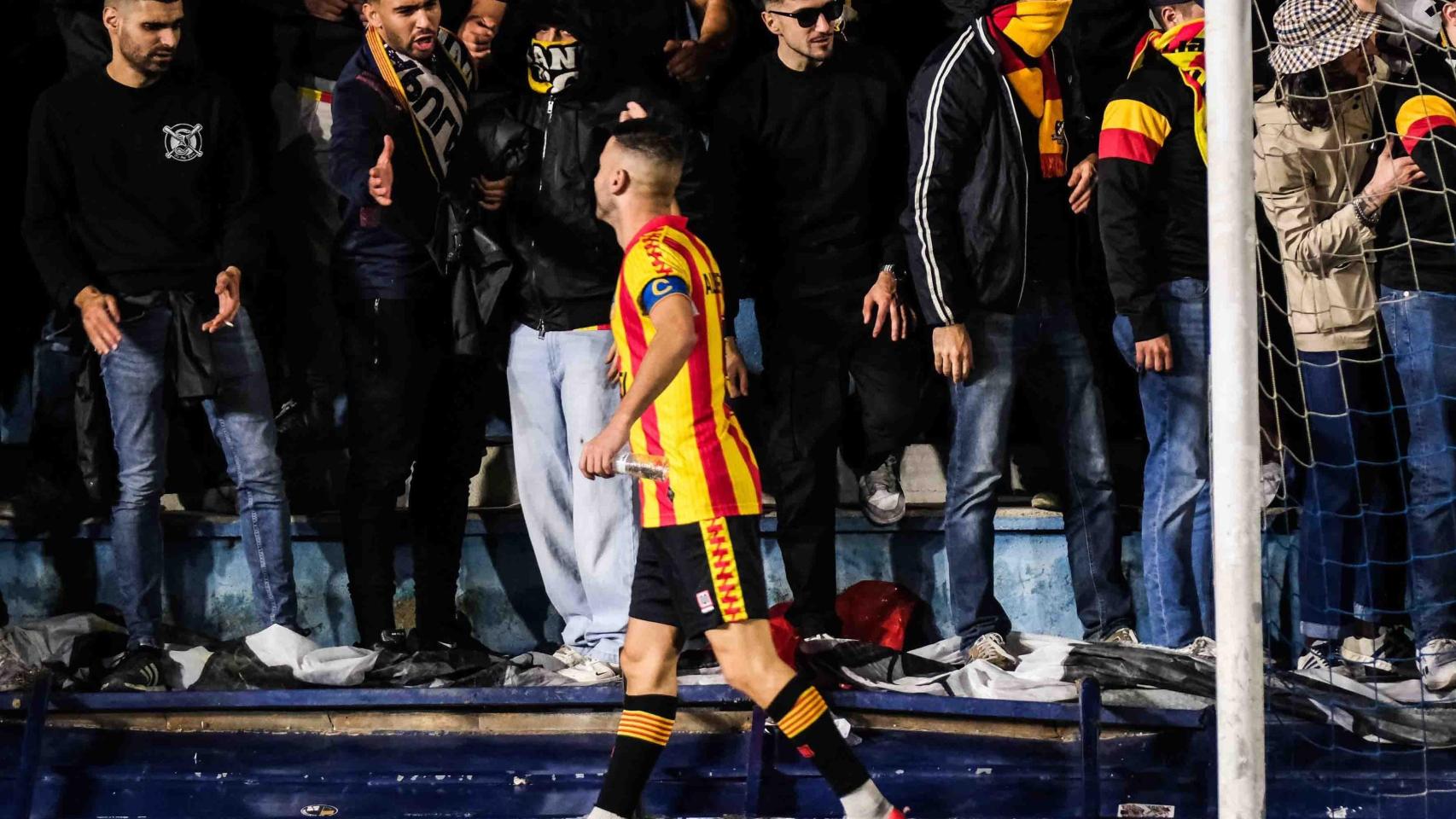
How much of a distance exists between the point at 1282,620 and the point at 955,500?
1311 millimetres

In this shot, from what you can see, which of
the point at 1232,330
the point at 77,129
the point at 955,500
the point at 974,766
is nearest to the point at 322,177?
the point at 77,129

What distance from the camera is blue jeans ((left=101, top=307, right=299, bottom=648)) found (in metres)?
6.60

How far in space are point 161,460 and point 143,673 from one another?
730mm

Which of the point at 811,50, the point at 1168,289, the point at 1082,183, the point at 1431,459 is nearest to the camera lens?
the point at 1431,459

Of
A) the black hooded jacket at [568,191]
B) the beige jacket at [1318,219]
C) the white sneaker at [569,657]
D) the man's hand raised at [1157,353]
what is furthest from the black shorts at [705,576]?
the beige jacket at [1318,219]

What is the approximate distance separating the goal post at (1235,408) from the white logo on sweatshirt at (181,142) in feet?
11.8

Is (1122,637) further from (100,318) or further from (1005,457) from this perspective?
(100,318)

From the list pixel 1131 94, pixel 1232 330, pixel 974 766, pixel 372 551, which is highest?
pixel 1131 94

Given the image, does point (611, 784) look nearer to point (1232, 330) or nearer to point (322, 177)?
point (1232, 330)

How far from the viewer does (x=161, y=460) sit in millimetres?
6637

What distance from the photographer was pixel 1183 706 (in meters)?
6.01

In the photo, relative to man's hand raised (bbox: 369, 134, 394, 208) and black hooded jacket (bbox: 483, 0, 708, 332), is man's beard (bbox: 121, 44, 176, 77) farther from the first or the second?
black hooded jacket (bbox: 483, 0, 708, 332)

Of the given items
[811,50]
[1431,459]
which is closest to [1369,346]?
[1431,459]

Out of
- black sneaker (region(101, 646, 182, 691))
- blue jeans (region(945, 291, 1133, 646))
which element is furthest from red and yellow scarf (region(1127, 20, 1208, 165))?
black sneaker (region(101, 646, 182, 691))
